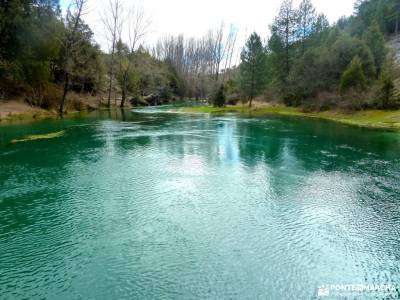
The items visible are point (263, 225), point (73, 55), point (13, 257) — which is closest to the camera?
point (13, 257)

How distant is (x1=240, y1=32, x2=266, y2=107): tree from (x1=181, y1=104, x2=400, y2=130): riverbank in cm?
459

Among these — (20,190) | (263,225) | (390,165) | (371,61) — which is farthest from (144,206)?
(371,61)

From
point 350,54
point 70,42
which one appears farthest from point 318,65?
point 70,42

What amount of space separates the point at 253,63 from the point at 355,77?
22.2 metres

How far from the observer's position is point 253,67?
5978 cm

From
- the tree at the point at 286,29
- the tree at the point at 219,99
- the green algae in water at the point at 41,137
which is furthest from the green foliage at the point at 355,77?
the green algae in water at the point at 41,137

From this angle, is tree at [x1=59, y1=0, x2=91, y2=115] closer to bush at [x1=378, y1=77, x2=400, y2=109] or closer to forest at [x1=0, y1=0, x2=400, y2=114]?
forest at [x1=0, y1=0, x2=400, y2=114]

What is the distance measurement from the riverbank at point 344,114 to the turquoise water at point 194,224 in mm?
15711

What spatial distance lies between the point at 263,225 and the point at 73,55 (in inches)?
1865

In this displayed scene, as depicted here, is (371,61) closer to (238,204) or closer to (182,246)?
(238,204)

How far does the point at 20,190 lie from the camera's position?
12.7 meters

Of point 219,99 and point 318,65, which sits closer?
point 318,65

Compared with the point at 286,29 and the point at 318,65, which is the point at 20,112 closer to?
the point at 318,65

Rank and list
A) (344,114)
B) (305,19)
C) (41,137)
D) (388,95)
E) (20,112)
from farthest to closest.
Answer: (305,19)
(344,114)
(20,112)
(388,95)
(41,137)
